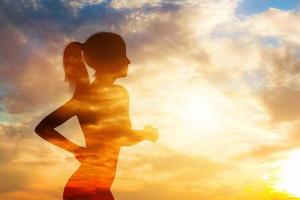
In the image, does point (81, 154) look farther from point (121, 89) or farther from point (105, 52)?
point (105, 52)

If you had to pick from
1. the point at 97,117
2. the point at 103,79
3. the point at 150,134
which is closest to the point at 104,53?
the point at 103,79

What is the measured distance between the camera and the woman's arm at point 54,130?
7363 millimetres

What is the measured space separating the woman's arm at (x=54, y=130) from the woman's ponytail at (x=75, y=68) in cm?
38

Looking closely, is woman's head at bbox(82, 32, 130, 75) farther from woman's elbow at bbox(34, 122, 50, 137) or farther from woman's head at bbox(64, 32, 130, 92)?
woman's elbow at bbox(34, 122, 50, 137)

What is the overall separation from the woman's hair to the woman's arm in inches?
14.9

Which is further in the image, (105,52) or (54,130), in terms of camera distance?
(105,52)

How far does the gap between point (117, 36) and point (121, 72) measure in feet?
1.75

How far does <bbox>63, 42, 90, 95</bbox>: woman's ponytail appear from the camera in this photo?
24.9 ft

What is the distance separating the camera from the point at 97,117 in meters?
7.75

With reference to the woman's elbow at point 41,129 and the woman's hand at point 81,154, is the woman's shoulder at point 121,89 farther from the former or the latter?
the woman's elbow at point 41,129

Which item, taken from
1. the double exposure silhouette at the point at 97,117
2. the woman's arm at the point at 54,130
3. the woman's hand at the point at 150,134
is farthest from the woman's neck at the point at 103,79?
the woman's hand at the point at 150,134

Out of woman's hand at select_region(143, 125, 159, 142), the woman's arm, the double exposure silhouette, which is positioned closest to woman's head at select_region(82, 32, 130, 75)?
the double exposure silhouette

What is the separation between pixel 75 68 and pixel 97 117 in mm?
770

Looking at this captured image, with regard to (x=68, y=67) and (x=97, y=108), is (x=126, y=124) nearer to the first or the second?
(x=97, y=108)
